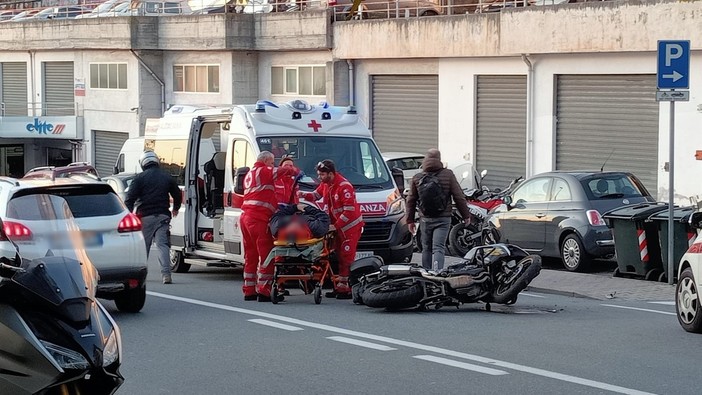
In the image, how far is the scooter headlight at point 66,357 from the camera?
546 cm

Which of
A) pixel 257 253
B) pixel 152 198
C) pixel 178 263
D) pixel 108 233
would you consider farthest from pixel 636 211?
pixel 108 233

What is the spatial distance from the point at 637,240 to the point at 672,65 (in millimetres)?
2619

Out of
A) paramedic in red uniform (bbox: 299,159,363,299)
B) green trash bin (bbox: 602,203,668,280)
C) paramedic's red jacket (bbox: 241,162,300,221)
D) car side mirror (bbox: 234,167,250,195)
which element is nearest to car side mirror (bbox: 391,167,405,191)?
car side mirror (bbox: 234,167,250,195)

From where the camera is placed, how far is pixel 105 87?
4706 cm

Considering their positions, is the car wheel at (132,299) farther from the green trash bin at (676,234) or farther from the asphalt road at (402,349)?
the green trash bin at (676,234)

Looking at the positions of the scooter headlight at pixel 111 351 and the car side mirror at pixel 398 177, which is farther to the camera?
the car side mirror at pixel 398 177

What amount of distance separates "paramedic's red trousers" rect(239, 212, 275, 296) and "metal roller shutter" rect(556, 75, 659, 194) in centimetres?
1413

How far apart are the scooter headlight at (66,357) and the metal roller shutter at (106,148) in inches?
1648

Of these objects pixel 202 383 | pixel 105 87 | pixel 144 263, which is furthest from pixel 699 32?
pixel 105 87

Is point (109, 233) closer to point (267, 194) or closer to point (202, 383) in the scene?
point (267, 194)

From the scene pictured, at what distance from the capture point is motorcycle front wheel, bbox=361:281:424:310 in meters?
12.9

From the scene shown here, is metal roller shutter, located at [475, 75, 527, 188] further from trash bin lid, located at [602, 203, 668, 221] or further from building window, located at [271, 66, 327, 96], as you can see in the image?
trash bin lid, located at [602, 203, 668, 221]

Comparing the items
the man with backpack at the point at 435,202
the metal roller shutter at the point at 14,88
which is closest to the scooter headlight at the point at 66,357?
the man with backpack at the point at 435,202

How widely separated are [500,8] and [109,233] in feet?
64.5
